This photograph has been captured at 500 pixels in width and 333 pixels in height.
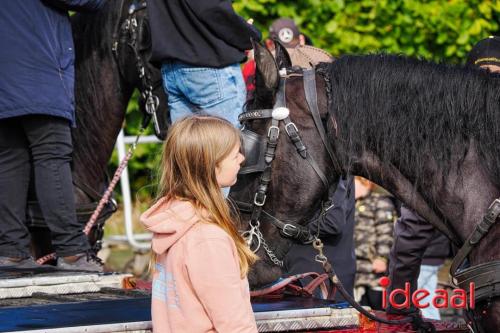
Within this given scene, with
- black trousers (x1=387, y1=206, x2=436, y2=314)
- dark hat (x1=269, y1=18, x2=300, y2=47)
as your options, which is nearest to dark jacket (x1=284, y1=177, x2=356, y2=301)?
black trousers (x1=387, y1=206, x2=436, y2=314)

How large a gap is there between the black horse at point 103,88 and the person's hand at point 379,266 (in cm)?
226

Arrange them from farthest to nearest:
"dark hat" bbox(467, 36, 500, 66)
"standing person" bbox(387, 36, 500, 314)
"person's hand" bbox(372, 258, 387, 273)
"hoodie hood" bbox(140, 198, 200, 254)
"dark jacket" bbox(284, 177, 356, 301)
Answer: "person's hand" bbox(372, 258, 387, 273)
"dark jacket" bbox(284, 177, 356, 301)
"standing person" bbox(387, 36, 500, 314)
"dark hat" bbox(467, 36, 500, 66)
"hoodie hood" bbox(140, 198, 200, 254)

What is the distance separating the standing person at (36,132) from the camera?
4.47 meters

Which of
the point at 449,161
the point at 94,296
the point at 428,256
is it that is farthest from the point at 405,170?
the point at 428,256

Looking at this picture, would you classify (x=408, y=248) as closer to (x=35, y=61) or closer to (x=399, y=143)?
(x=399, y=143)

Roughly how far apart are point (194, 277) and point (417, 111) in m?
1.10

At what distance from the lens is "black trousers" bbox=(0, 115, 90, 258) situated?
452 centimetres

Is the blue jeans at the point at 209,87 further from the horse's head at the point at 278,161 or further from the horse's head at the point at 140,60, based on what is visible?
the horse's head at the point at 278,161

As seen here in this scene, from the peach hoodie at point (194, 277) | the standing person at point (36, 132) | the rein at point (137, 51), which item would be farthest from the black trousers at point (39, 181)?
the peach hoodie at point (194, 277)

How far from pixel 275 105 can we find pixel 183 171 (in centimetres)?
78

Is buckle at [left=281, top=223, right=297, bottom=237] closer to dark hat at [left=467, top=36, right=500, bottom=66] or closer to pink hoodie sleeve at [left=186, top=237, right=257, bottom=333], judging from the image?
pink hoodie sleeve at [left=186, top=237, right=257, bottom=333]

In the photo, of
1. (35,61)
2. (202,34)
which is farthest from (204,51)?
(35,61)

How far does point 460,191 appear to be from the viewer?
350cm

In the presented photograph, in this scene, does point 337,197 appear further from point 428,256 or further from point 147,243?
point 147,243
